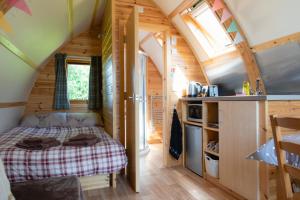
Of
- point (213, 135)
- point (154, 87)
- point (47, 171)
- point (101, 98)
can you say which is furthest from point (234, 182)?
point (154, 87)

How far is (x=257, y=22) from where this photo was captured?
2365mm

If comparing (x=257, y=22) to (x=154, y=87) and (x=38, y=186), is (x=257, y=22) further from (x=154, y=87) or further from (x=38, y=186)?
(x=154, y=87)

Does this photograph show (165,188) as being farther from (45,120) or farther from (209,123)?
(45,120)

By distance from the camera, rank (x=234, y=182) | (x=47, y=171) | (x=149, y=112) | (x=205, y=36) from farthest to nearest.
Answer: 1. (x=149, y=112)
2. (x=205, y=36)
3. (x=234, y=182)
4. (x=47, y=171)

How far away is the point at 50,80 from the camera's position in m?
4.04

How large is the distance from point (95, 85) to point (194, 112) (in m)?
2.09

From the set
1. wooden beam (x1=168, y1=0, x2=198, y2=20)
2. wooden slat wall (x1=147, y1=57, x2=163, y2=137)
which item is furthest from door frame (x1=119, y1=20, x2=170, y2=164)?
wooden slat wall (x1=147, y1=57, x2=163, y2=137)

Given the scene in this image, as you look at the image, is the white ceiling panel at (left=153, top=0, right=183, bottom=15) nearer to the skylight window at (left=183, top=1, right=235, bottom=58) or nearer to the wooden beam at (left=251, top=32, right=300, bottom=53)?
the skylight window at (left=183, top=1, right=235, bottom=58)

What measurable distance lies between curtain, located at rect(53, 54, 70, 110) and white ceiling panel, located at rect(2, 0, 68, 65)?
0.66m

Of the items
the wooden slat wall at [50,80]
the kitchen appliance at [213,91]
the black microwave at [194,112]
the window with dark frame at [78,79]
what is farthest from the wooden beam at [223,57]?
the window with dark frame at [78,79]

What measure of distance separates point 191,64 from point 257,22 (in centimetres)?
133

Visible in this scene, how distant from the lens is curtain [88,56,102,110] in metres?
4.13

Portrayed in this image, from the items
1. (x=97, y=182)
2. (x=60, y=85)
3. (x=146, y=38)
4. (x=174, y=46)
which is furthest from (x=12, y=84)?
(x=146, y=38)

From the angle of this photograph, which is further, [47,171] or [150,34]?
[150,34]
